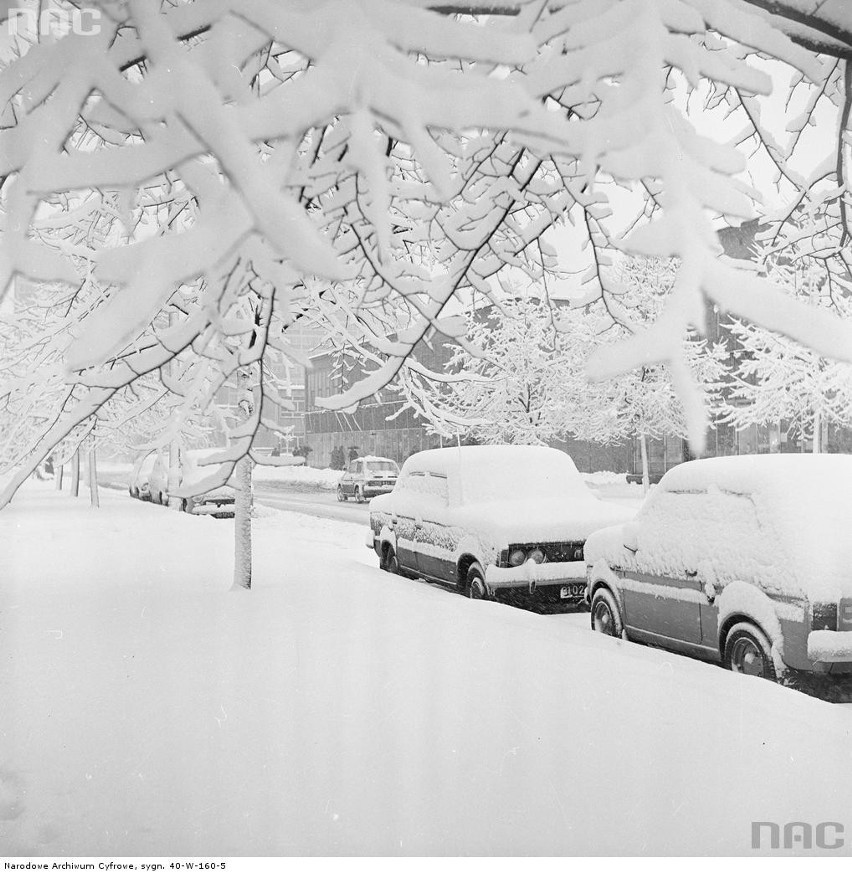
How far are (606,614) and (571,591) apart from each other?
108cm

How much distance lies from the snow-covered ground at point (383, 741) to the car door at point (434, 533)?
9.04 ft

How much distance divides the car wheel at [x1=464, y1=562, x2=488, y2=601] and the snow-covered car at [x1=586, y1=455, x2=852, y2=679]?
5.17 ft

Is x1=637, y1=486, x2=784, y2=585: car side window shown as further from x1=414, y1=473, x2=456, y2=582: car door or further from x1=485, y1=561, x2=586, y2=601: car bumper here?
x1=414, y1=473, x2=456, y2=582: car door

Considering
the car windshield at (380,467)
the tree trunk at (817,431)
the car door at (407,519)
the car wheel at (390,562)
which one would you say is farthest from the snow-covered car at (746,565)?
the car windshield at (380,467)

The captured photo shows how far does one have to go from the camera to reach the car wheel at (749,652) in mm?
4703

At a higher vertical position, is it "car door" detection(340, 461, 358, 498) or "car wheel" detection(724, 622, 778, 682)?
"car door" detection(340, 461, 358, 498)

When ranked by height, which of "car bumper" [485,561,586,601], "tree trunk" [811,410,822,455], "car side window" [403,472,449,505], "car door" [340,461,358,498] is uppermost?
"tree trunk" [811,410,822,455]

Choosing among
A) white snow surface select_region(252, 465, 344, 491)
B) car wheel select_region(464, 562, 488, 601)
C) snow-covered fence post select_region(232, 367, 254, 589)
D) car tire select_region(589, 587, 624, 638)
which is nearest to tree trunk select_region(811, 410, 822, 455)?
car wheel select_region(464, 562, 488, 601)

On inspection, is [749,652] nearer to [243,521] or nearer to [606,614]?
[606,614]

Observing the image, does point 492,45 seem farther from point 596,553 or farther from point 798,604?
point 596,553

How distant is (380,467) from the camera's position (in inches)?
934

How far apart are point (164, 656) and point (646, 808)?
8.56 ft

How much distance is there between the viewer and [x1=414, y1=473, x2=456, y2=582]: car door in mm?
8242

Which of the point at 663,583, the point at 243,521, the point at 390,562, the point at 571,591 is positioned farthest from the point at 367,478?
the point at 663,583
